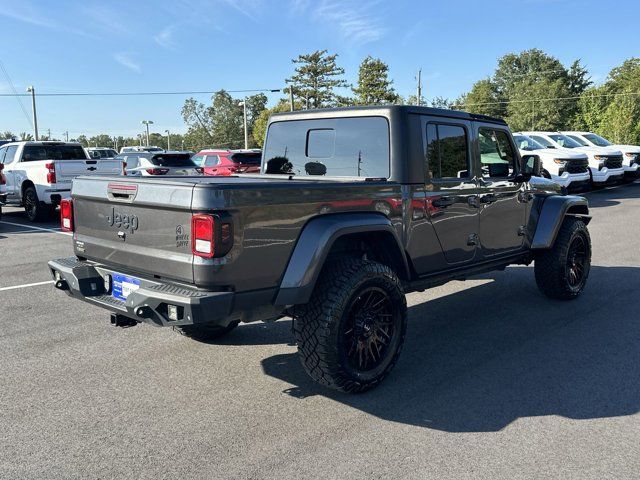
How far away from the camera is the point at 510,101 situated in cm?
8238

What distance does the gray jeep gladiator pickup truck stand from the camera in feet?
10.5

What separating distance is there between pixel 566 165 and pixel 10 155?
596 inches

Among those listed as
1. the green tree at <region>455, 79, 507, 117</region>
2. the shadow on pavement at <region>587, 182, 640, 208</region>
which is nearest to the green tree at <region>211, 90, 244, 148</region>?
the green tree at <region>455, 79, 507, 117</region>

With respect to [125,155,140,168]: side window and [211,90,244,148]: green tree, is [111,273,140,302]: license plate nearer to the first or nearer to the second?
[125,155,140,168]: side window

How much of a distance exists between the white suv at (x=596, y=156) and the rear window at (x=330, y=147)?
14.8 meters

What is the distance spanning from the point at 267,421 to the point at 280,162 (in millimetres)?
2503

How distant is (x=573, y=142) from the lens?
62.0 feet

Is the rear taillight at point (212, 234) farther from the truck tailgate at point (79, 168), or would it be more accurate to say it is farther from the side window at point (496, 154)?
the truck tailgate at point (79, 168)

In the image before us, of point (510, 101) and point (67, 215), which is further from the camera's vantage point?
point (510, 101)

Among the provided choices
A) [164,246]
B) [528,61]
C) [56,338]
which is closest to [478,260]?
[164,246]

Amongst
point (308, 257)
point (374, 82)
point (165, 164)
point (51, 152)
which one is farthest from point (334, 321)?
point (374, 82)

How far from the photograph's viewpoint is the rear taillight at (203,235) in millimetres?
3059

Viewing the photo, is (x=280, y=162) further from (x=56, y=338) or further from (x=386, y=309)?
(x=56, y=338)

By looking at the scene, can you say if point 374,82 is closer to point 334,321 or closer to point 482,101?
point 482,101
